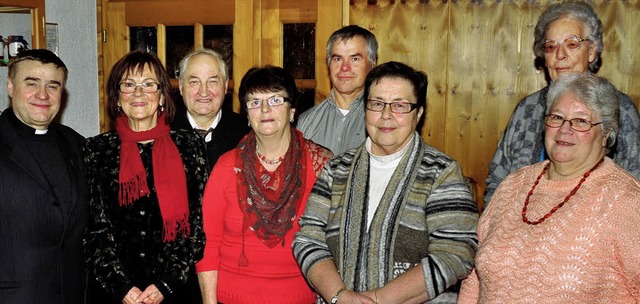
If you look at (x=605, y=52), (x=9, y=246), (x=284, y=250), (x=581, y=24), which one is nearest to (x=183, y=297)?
(x=284, y=250)

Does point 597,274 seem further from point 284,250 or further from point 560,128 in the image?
point 284,250

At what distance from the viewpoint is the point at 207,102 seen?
285 centimetres

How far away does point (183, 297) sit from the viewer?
254cm

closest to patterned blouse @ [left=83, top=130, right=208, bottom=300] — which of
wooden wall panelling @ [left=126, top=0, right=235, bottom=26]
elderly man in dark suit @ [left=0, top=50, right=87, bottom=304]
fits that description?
elderly man in dark suit @ [left=0, top=50, right=87, bottom=304]

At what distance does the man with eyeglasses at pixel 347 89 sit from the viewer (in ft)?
10.00

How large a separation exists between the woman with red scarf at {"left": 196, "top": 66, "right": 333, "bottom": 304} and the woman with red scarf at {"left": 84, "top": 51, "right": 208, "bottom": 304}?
9cm

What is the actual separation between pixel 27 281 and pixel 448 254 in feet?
5.22

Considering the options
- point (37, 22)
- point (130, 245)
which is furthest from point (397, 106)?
point (37, 22)

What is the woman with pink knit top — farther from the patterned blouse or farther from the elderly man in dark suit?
the elderly man in dark suit

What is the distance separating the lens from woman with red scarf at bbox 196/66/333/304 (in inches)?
94.3

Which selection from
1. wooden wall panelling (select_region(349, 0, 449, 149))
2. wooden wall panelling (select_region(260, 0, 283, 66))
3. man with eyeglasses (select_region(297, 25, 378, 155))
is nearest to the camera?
man with eyeglasses (select_region(297, 25, 378, 155))

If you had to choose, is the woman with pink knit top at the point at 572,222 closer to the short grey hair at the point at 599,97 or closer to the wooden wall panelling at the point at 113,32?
the short grey hair at the point at 599,97

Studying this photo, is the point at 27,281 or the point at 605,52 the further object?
the point at 605,52

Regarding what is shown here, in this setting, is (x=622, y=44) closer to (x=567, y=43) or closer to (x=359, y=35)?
(x=567, y=43)
